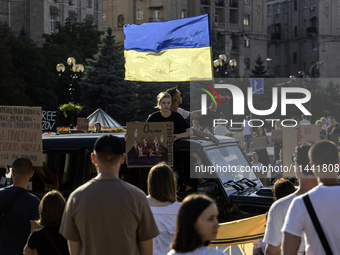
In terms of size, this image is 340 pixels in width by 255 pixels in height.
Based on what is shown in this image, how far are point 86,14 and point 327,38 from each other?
164 feet

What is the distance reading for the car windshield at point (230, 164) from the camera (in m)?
8.20

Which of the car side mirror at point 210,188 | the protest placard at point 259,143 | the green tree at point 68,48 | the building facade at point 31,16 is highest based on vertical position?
the building facade at point 31,16

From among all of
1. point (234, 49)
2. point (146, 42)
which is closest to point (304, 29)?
point (234, 49)

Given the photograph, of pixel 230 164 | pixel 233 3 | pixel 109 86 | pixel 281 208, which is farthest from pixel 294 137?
pixel 233 3

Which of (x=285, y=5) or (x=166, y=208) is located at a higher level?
(x=285, y=5)

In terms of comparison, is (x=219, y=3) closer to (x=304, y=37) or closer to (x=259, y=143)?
(x=304, y=37)

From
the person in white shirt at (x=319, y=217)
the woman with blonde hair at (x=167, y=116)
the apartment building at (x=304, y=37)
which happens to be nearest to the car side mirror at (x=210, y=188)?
the woman with blonde hair at (x=167, y=116)

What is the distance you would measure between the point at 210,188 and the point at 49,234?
2.59m

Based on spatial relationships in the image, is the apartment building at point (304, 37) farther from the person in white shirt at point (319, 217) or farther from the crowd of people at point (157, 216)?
the person in white shirt at point (319, 217)

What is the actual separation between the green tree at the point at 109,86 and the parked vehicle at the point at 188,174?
1933 inches

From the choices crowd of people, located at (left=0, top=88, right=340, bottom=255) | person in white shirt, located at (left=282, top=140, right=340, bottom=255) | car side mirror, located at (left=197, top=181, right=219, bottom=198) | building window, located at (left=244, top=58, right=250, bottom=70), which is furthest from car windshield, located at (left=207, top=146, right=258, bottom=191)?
building window, located at (left=244, top=58, right=250, bottom=70)

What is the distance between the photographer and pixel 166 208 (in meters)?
5.79

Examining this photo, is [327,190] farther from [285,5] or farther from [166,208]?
[285,5]

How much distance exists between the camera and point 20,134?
8391mm
